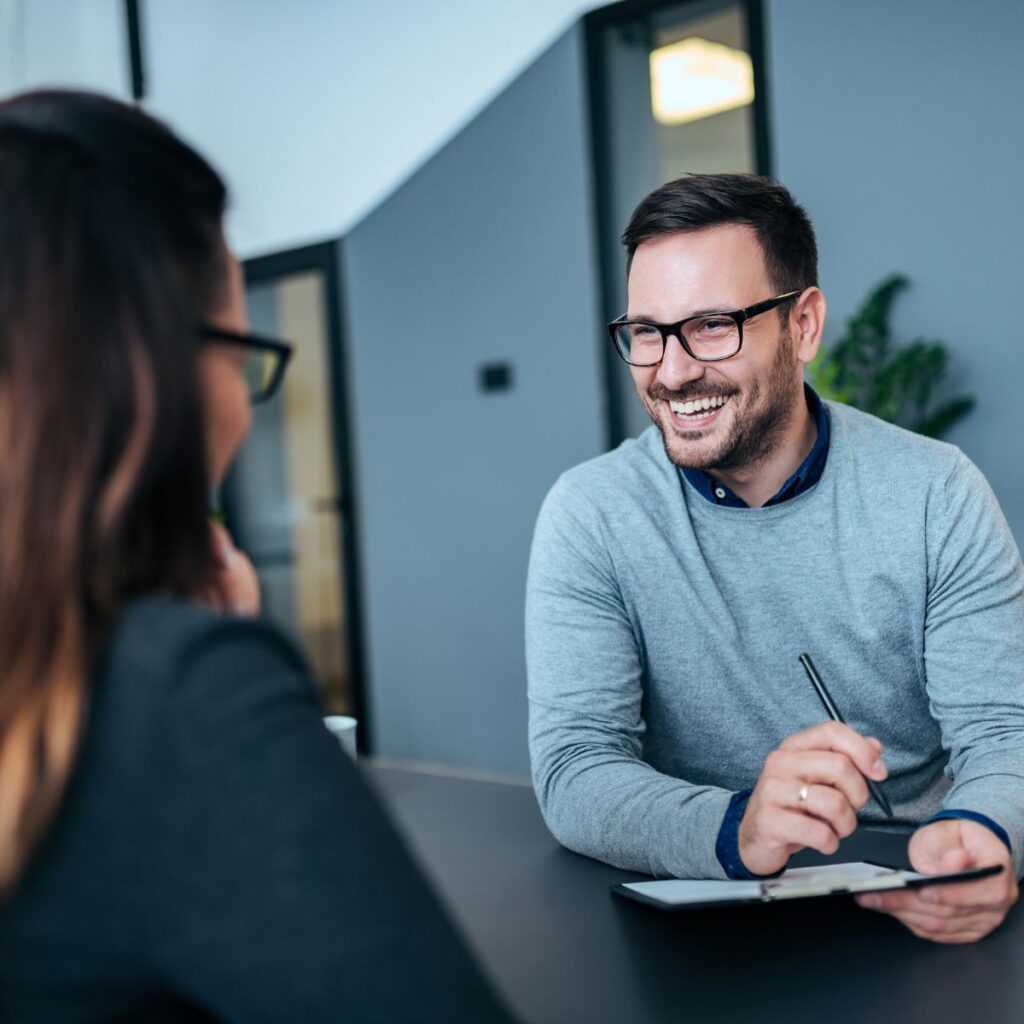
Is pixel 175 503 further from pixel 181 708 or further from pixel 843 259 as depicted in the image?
pixel 843 259

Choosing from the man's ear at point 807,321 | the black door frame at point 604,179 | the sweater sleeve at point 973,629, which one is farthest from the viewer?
the black door frame at point 604,179

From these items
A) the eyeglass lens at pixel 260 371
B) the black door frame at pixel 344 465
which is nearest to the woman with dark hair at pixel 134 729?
the eyeglass lens at pixel 260 371

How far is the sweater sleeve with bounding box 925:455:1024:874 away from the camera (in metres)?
1.25

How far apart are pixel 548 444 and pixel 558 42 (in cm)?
138

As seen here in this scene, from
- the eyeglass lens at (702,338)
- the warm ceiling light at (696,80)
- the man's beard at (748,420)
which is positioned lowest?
the man's beard at (748,420)

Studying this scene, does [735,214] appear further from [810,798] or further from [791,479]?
[810,798]

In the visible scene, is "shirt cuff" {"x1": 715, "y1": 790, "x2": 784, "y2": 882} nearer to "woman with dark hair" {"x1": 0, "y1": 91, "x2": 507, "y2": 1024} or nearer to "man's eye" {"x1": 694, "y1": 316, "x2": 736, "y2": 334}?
"woman with dark hair" {"x1": 0, "y1": 91, "x2": 507, "y2": 1024}

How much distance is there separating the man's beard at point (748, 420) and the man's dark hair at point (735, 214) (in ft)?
0.33

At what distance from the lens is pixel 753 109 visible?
141 inches

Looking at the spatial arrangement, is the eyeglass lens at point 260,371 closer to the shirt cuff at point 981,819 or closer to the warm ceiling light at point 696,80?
the shirt cuff at point 981,819

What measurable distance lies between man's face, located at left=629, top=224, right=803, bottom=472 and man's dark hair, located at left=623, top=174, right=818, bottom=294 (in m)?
0.01

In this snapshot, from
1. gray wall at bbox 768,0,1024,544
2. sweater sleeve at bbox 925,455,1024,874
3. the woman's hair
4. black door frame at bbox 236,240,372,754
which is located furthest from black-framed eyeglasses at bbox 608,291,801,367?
black door frame at bbox 236,240,372,754

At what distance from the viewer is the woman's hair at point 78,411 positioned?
0.50 meters

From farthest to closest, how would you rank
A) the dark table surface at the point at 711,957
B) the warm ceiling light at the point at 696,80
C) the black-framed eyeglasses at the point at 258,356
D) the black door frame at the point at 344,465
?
1. the black door frame at the point at 344,465
2. the warm ceiling light at the point at 696,80
3. the dark table surface at the point at 711,957
4. the black-framed eyeglasses at the point at 258,356
